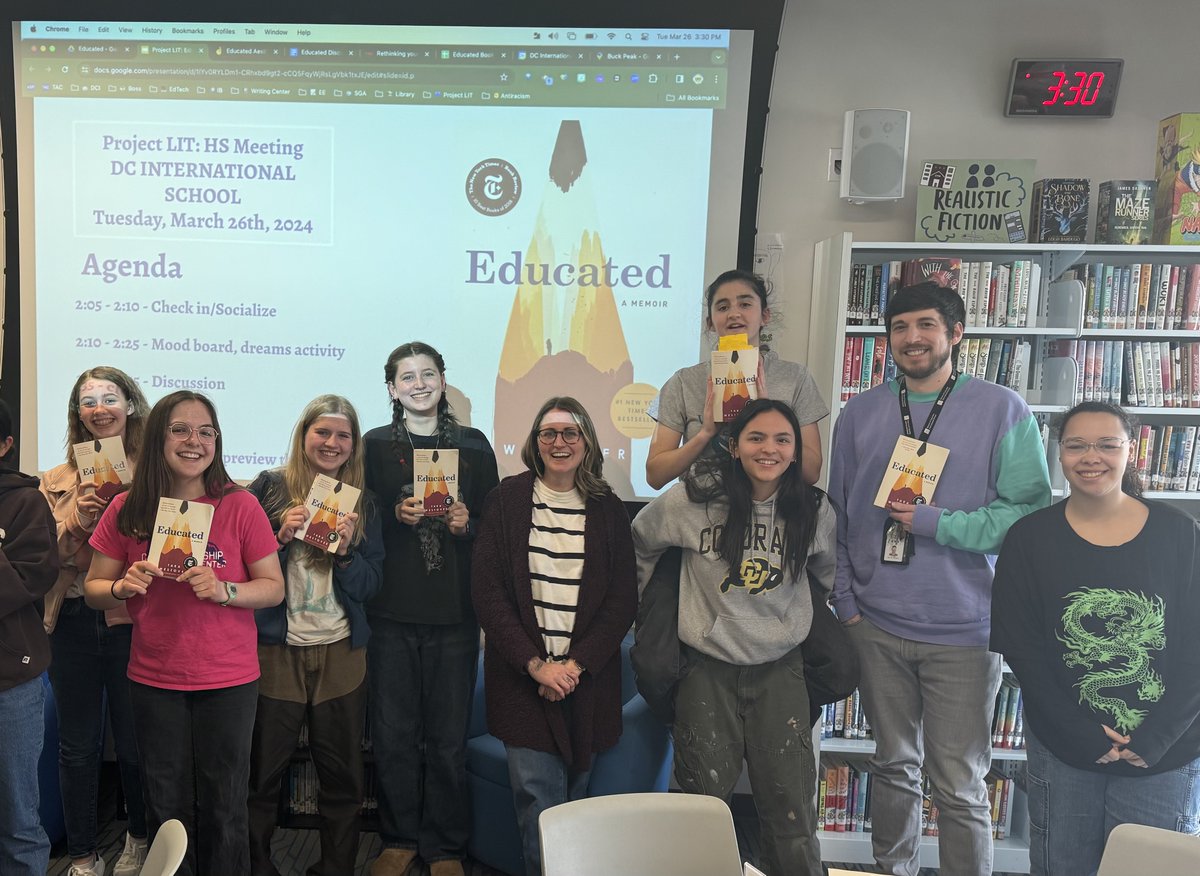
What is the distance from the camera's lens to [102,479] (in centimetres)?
239

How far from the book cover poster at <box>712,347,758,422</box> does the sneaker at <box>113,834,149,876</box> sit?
239 cm

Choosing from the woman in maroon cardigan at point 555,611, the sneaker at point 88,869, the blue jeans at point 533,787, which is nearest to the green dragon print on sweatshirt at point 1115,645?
the woman in maroon cardigan at point 555,611

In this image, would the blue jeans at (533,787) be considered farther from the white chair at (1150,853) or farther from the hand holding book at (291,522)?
the white chair at (1150,853)

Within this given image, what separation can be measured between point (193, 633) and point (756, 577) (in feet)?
5.09

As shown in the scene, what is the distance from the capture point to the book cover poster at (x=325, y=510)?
2254 millimetres

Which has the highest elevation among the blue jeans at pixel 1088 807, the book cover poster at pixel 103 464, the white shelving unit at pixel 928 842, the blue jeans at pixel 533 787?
the book cover poster at pixel 103 464

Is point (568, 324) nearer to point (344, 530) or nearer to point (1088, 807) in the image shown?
point (344, 530)

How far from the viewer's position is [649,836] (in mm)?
1536

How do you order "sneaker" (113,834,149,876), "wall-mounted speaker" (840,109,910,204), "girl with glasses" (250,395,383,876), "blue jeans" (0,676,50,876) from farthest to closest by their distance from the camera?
"wall-mounted speaker" (840,109,910,204) → "sneaker" (113,834,149,876) → "girl with glasses" (250,395,383,876) → "blue jeans" (0,676,50,876)

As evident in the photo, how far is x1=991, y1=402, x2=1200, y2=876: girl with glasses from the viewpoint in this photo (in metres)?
1.84

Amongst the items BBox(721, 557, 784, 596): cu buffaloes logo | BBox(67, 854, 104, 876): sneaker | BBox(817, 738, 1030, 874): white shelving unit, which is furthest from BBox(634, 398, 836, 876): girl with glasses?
BBox(67, 854, 104, 876): sneaker

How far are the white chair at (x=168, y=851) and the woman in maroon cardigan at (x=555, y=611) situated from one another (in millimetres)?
989

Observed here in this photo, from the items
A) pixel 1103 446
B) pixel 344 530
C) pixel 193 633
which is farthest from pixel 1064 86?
pixel 193 633

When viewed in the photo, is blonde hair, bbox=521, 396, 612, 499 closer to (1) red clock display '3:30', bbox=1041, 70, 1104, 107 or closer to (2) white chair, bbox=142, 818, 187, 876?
(2) white chair, bbox=142, 818, 187, 876
